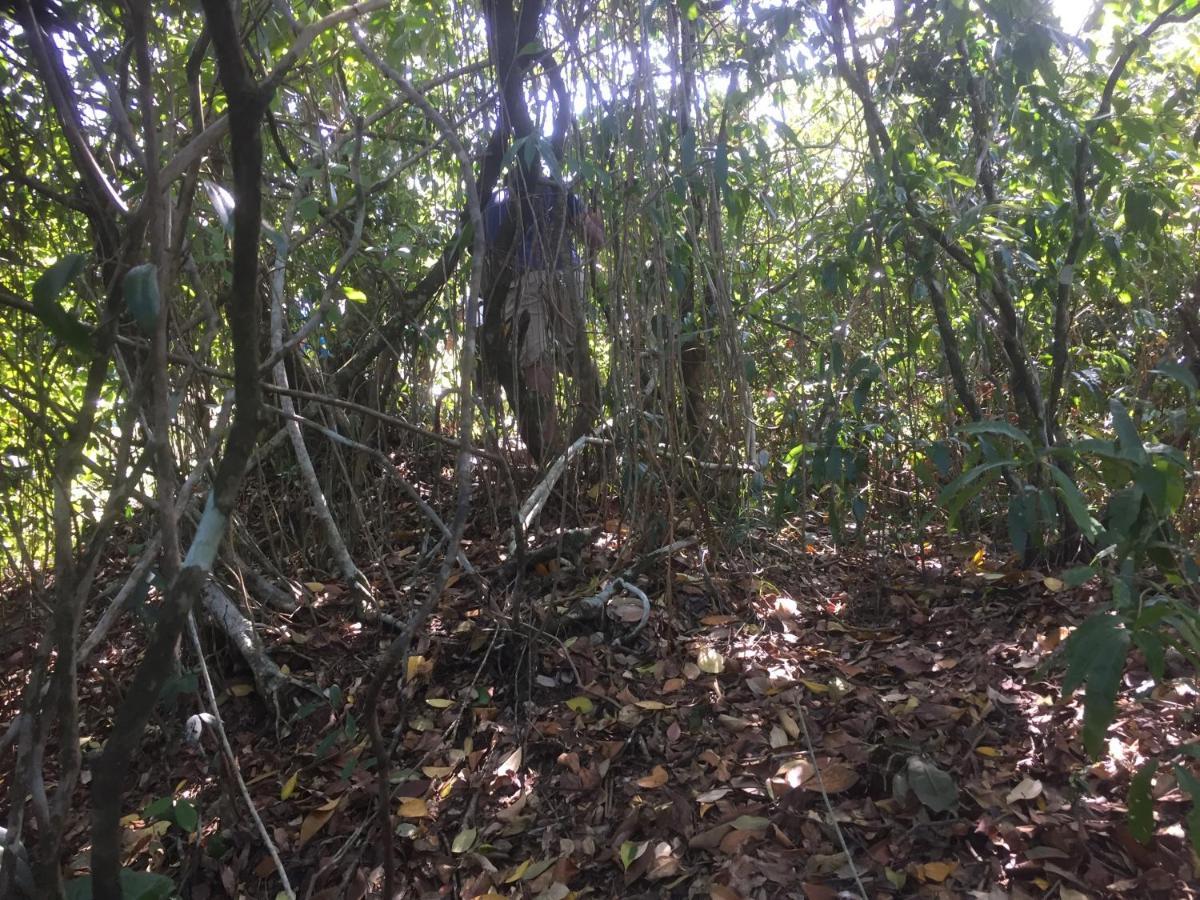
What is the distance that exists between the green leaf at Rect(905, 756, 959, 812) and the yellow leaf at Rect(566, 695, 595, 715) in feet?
2.77

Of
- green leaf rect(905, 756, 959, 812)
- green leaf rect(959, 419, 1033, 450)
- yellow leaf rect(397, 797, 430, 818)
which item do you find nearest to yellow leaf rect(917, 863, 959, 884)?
green leaf rect(905, 756, 959, 812)

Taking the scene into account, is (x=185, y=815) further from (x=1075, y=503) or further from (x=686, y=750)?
(x=1075, y=503)

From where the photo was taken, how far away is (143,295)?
4.00ft

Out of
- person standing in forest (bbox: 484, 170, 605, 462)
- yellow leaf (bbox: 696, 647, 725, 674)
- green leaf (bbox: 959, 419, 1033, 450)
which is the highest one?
person standing in forest (bbox: 484, 170, 605, 462)

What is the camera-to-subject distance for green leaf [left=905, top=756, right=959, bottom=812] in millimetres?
1917

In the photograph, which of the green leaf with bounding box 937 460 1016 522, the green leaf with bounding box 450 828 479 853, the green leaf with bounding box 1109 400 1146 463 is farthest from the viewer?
the green leaf with bounding box 450 828 479 853

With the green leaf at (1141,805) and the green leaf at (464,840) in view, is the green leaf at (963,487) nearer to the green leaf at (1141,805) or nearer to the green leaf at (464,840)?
the green leaf at (1141,805)

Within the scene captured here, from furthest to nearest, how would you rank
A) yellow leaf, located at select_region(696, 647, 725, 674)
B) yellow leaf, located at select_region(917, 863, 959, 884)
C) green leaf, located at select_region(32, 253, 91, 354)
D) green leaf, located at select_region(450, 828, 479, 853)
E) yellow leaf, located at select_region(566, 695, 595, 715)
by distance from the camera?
yellow leaf, located at select_region(696, 647, 725, 674) → yellow leaf, located at select_region(566, 695, 595, 715) → green leaf, located at select_region(450, 828, 479, 853) → yellow leaf, located at select_region(917, 863, 959, 884) → green leaf, located at select_region(32, 253, 91, 354)

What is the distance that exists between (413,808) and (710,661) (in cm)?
92

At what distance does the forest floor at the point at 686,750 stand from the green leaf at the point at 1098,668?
1.18 feet

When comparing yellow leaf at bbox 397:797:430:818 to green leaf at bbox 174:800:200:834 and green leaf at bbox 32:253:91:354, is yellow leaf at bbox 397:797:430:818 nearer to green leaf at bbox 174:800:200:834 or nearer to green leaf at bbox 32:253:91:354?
green leaf at bbox 174:800:200:834

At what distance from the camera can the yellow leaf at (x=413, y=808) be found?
2.18 metres

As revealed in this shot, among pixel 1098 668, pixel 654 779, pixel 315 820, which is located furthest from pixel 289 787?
pixel 1098 668

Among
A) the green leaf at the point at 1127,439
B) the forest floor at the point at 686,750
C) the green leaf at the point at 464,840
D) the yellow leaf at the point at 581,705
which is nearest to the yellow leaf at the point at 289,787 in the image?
the forest floor at the point at 686,750
